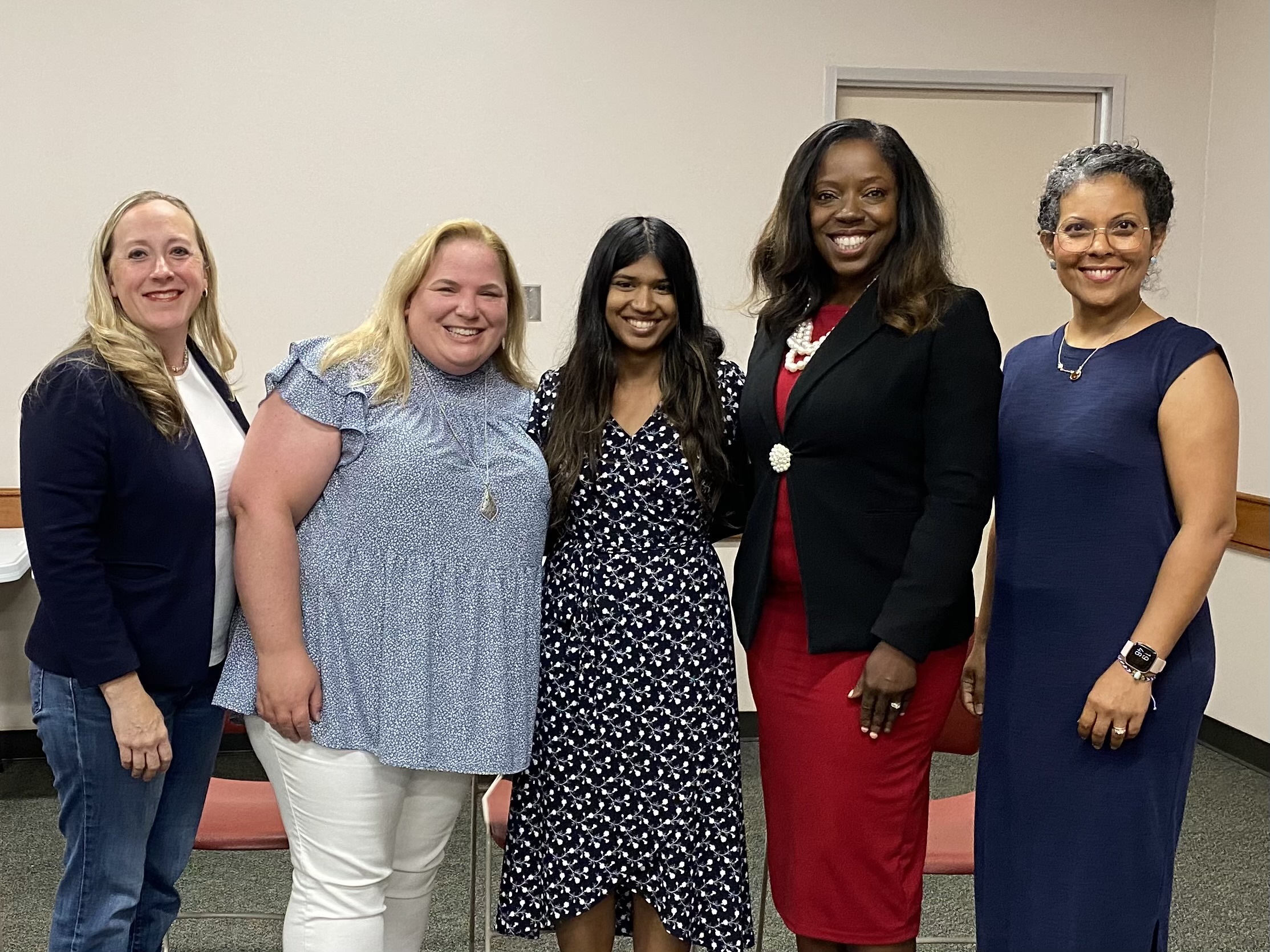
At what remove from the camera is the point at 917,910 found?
2.17 meters

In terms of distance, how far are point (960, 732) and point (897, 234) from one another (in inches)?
44.5

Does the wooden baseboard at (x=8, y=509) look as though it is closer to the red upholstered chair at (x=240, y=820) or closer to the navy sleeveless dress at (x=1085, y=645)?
the red upholstered chair at (x=240, y=820)

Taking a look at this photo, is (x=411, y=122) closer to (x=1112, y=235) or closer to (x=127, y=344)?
(x=127, y=344)

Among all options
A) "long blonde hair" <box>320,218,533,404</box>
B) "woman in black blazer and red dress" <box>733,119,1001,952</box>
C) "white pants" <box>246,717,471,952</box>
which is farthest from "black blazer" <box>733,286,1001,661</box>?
"white pants" <box>246,717,471,952</box>

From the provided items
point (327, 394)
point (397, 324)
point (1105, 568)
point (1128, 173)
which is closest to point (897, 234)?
point (1128, 173)

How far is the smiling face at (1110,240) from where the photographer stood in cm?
196

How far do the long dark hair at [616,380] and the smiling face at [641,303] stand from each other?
0.04 ft

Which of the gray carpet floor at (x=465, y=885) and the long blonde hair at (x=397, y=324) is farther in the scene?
the gray carpet floor at (x=465, y=885)

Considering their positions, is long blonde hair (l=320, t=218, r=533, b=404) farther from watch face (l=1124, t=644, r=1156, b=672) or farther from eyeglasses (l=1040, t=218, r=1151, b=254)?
watch face (l=1124, t=644, r=1156, b=672)

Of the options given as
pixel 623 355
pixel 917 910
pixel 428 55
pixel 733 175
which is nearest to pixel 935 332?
pixel 623 355

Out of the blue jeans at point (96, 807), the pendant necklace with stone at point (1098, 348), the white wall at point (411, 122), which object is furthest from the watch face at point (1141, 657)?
the white wall at point (411, 122)

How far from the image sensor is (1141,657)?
74.8 inches

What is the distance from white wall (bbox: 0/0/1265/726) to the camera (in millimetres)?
4211

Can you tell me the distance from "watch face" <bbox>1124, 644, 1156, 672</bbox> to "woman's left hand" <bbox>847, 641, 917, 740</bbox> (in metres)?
0.33
